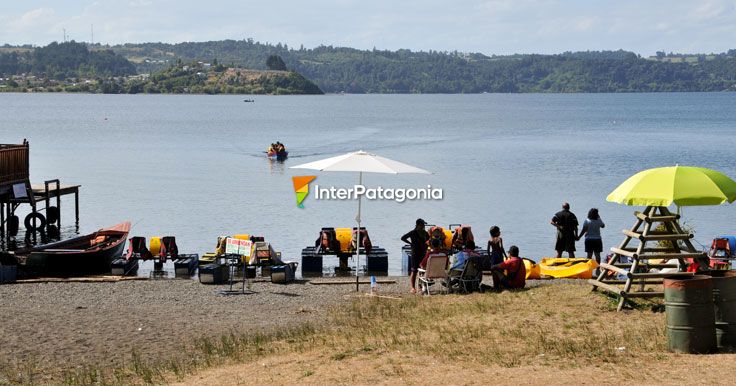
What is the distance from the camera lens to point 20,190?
33.6 meters

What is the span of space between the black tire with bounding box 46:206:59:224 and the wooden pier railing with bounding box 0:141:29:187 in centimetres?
416

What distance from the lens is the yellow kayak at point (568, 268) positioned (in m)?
21.5

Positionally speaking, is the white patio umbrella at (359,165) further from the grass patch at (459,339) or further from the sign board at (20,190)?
the sign board at (20,190)

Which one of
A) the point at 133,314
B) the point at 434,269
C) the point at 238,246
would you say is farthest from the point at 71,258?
the point at 434,269

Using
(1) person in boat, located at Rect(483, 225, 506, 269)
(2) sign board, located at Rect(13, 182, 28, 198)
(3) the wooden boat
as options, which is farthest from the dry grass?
(2) sign board, located at Rect(13, 182, 28, 198)

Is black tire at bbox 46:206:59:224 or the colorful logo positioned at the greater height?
the colorful logo

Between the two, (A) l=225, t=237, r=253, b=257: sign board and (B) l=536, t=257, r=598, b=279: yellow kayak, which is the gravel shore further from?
(B) l=536, t=257, r=598, b=279: yellow kayak

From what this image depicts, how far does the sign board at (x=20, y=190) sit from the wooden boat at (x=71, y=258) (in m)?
7.13

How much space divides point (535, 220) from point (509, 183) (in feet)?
51.7

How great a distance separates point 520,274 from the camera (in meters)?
19.0

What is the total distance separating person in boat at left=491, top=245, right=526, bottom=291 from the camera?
62.1ft

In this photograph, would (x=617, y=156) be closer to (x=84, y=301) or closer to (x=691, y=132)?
(x=691, y=132)

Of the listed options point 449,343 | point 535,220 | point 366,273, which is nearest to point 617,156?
point 535,220

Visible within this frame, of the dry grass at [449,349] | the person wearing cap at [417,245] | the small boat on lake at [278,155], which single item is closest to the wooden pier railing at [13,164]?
the person wearing cap at [417,245]
